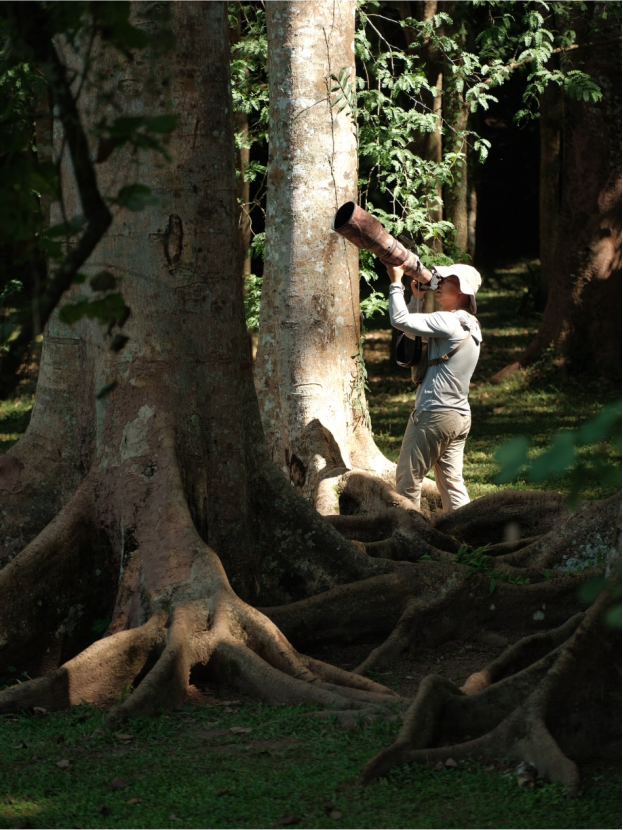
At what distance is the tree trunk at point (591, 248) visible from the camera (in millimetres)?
14414

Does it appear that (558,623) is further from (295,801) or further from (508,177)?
(508,177)

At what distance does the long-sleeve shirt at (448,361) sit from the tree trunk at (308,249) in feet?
3.20

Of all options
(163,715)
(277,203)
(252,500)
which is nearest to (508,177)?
(277,203)

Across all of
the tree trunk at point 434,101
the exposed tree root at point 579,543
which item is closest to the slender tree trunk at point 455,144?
the tree trunk at point 434,101

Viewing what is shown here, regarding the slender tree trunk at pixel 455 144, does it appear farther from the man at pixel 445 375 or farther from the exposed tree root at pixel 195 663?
A: the exposed tree root at pixel 195 663

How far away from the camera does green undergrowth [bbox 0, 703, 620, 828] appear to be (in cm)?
358

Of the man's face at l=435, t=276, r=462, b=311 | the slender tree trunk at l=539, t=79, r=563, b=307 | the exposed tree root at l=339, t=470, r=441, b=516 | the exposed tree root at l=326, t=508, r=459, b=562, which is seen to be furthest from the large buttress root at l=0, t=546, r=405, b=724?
the slender tree trunk at l=539, t=79, r=563, b=307

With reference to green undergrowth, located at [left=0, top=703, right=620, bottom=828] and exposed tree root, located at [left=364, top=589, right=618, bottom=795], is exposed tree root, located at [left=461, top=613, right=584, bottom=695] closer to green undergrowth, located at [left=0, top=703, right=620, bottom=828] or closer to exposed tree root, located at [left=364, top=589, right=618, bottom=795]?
exposed tree root, located at [left=364, top=589, right=618, bottom=795]

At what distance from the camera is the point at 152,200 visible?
2.40m

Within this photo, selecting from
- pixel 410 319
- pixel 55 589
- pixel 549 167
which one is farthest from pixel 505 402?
pixel 55 589

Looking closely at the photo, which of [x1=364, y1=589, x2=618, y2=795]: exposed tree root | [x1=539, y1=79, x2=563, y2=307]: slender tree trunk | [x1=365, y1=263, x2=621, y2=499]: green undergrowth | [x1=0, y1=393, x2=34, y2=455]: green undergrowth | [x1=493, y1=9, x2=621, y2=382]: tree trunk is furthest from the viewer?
[x1=539, y1=79, x2=563, y2=307]: slender tree trunk

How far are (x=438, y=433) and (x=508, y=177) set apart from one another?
20.5 metres

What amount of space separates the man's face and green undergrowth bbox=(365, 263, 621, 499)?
2147 millimetres

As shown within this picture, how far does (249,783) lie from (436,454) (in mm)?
4045
